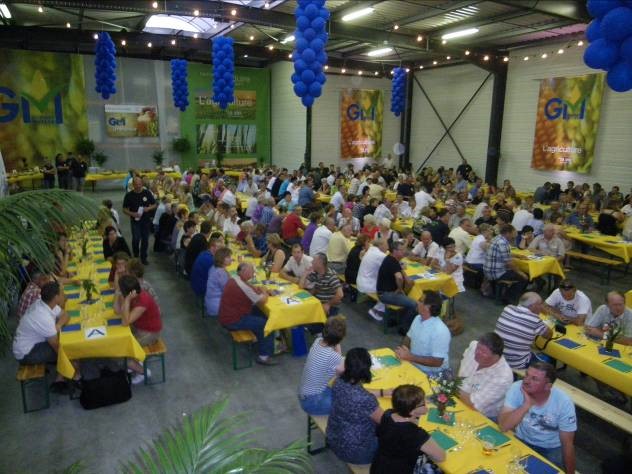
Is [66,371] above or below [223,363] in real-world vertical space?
above

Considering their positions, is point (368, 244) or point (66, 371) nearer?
point (66, 371)

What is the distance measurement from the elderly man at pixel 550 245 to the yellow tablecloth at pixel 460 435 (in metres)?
5.01

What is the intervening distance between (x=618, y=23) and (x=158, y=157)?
1773 centimetres

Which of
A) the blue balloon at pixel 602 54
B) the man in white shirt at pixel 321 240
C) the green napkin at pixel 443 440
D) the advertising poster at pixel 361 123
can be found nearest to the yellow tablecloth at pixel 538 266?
the man in white shirt at pixel 321 240

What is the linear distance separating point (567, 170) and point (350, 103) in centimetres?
935

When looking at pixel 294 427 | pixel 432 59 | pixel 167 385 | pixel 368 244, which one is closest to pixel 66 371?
pixel 167 385

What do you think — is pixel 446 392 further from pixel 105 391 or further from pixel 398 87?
pixel 398 87

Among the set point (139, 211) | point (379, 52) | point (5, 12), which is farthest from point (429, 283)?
point (5, 12)

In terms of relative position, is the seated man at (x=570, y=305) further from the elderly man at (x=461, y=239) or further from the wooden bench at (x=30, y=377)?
the wooden bench at (x=30, y=377)

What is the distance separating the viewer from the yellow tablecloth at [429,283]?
6.20 m

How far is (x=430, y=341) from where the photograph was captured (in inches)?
162

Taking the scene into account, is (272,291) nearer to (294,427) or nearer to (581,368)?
(294,427)

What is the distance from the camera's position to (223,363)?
5461 millimetres

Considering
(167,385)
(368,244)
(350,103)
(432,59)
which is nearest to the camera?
(167,385)
